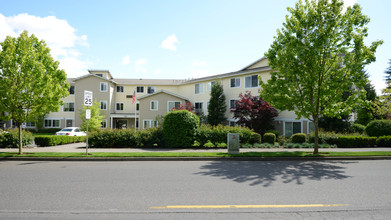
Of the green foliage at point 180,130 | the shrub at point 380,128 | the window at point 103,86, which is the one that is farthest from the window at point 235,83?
the window at point 103,86

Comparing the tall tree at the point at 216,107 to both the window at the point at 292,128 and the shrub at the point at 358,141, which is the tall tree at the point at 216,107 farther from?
the shrub at the point at 358,141

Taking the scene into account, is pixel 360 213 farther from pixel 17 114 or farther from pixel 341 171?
pixel 17 114

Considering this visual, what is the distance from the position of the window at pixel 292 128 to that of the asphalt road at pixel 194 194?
18548 mm

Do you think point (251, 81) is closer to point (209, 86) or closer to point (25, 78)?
point (209, 86)

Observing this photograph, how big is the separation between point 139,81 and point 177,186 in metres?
42.0

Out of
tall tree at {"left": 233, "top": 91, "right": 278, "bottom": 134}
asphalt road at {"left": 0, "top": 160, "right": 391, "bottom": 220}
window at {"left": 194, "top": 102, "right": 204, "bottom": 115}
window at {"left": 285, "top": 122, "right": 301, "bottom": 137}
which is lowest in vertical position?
asphalt road at {"left": 0, "top": 160, "right": 391, "bottom": 220}

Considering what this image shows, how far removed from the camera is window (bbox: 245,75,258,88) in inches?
1217

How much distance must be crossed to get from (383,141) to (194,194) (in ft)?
64.6

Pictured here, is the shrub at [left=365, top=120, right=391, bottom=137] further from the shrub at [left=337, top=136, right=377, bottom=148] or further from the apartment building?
the apartment building

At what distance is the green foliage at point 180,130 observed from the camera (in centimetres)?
1741

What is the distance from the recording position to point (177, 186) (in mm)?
6793

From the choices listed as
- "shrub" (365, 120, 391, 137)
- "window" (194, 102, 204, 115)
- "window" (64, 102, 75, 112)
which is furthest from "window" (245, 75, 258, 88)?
"window" (64, 102, 75, 112)

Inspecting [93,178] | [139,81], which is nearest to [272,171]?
[93,178]

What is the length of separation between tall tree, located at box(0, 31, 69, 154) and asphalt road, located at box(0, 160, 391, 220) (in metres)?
5.52
